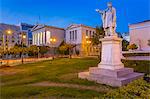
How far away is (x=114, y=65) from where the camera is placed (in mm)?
9906

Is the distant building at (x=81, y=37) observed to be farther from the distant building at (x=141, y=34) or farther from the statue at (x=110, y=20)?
the statue at (x=110, y=20)

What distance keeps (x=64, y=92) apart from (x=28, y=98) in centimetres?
155

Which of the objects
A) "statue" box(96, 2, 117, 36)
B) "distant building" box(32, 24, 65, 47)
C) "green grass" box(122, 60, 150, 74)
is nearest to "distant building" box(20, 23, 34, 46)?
"distant building" box(32, 24, 65, 47)

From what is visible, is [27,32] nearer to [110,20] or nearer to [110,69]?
[110,20]

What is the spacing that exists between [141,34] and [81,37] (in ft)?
47.7

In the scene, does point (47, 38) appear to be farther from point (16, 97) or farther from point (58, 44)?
point (16, 97)

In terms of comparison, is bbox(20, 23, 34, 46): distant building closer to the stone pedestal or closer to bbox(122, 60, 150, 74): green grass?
bbox(122, 60, 150, 74): green grass

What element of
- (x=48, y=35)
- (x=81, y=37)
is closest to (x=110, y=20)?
(x=81, y=37)

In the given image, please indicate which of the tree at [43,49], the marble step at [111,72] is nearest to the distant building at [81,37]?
the tree at [43,49]

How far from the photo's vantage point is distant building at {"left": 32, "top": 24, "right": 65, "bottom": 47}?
46.6 meters

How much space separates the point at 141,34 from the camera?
39406 millimetres

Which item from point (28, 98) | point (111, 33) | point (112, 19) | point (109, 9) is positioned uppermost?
point (109, 9)

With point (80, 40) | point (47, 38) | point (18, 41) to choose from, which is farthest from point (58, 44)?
point (18, 41)

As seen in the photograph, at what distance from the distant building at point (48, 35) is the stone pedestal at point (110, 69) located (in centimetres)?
→ 3541
